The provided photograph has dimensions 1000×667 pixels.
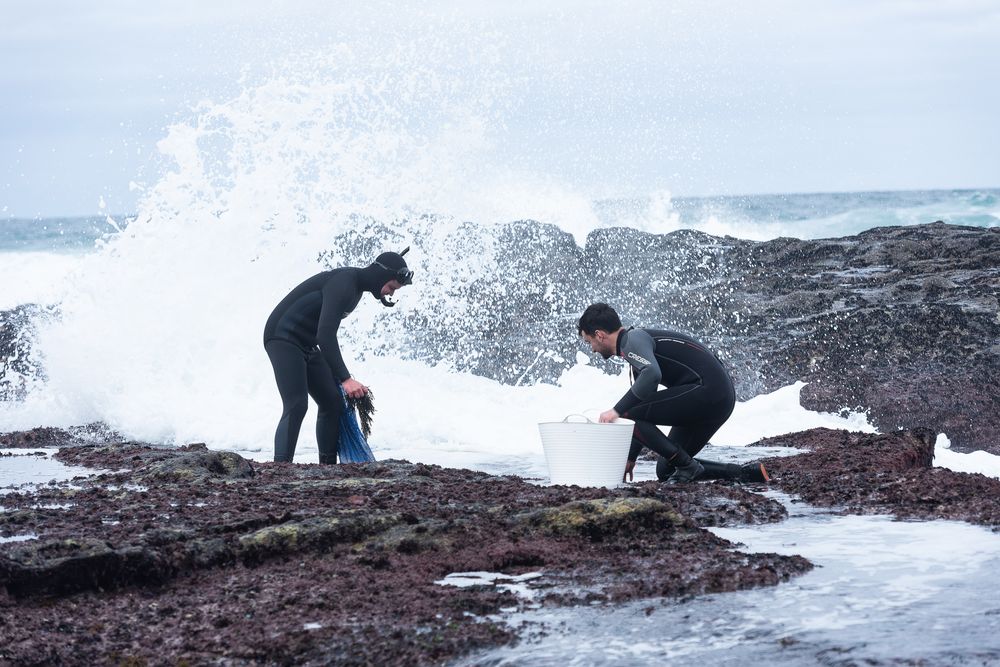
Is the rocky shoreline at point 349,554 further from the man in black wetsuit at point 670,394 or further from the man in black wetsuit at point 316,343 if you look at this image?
the man in black wetsuit at point 316,343

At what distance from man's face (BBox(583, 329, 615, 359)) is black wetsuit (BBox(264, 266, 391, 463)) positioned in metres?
1.69

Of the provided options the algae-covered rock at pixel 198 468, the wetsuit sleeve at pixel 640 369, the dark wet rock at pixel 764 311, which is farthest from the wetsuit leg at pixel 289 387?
the dark wet rock at pixel 764 311

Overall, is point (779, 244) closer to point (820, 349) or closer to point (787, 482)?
point (820, 349)

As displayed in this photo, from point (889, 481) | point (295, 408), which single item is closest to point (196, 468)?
point (295, 408)

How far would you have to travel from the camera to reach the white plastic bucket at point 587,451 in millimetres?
6875

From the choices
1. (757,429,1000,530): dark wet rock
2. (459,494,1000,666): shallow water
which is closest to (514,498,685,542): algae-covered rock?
(459,494,1000,666): shallow water

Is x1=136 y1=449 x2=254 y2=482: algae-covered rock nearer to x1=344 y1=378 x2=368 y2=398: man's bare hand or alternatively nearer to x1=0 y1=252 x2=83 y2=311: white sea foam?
x1=344 y1=378 x2=368 y2=398: man's bare hand

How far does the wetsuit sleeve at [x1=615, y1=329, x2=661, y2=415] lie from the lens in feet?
23.9

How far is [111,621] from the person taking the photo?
4180mm

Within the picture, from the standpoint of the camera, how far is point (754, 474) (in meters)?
7.48

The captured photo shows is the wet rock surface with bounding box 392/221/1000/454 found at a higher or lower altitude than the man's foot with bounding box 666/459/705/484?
higher

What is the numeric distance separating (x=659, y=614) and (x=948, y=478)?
11.0ft

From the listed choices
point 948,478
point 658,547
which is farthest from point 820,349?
point 658,547

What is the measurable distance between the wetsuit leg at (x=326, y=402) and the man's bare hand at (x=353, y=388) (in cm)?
32
